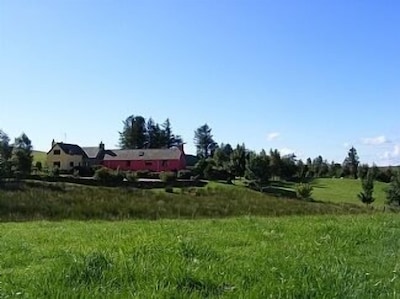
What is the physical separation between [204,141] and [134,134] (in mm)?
25048

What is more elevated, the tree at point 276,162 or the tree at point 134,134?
the tree at point 134,134

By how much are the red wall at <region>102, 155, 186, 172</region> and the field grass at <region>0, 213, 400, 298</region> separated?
114m

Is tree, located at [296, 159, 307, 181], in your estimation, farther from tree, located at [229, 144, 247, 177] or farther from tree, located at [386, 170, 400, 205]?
tree, located at [386, 170, 400, 205]

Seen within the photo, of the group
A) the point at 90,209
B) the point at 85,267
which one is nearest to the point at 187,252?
the point at 85,267

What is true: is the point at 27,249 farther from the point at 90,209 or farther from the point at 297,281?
the point at 90,209

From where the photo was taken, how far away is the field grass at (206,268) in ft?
18.5

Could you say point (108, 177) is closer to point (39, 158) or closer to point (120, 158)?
point (120, 158)

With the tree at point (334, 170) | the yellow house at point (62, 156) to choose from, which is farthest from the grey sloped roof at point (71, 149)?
the tree at point (334, 170)

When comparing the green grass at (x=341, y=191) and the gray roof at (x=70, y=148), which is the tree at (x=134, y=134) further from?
the green grass at (x=341, y=191)

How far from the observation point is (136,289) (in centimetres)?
573

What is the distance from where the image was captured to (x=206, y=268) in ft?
22.2

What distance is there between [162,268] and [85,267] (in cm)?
92

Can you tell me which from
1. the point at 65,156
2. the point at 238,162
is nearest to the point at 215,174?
the point at 238,162

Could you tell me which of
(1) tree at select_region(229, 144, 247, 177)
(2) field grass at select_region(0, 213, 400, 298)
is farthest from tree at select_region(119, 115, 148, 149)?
(2) field grass at select_region(0, 213, 400, 298)
